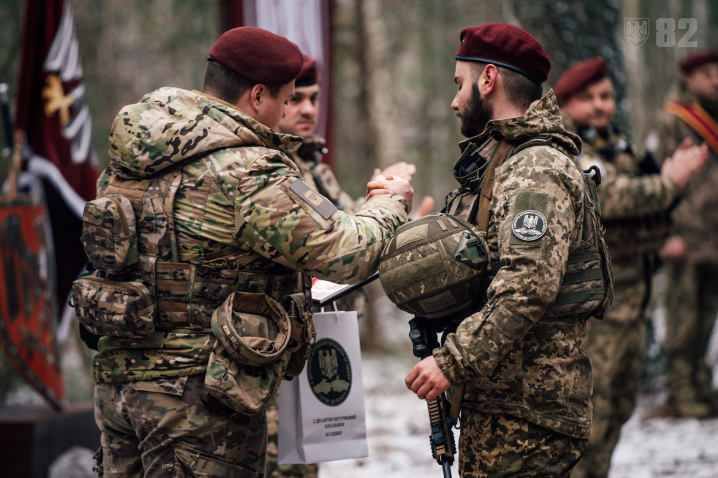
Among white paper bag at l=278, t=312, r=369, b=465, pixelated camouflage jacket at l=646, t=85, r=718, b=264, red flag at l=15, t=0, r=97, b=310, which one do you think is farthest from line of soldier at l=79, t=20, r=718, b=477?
pixelated camouflage jacket at l=646, t=85, r=718, b=264

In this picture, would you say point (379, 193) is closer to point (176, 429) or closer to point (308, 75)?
point (176, 429)

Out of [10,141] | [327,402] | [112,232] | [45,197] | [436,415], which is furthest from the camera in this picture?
[45,197]

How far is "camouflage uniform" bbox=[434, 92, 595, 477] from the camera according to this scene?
2309 millimetres

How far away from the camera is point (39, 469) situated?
4.29 metres

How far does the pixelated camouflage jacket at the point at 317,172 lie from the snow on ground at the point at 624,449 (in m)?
2.22

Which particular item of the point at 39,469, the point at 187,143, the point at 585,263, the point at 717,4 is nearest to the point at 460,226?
the point at 585,263

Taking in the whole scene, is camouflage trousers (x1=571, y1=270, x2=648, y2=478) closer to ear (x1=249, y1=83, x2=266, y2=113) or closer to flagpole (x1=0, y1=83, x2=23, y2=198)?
ear (x1=249, y1=83, x2=266, y2=113)

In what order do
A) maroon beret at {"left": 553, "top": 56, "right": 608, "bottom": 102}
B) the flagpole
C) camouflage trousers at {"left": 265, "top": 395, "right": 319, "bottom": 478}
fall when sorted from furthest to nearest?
maroon beret at {"left": 553, "top": 56, "right": 608, "bottom": 102} < the flagpole < camouflage trousers at {"left": 265, "top": 395, "right": 319, "bottom": 478}

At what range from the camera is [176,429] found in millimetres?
2420

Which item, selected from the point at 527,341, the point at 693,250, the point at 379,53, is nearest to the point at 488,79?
the point at 527,341

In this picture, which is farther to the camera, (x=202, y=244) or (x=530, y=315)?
(x=202, y=244)

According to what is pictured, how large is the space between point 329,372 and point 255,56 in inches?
55.9

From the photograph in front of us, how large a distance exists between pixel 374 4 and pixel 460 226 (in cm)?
997

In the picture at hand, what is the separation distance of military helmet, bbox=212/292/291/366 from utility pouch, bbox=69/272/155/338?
0.78 ft
